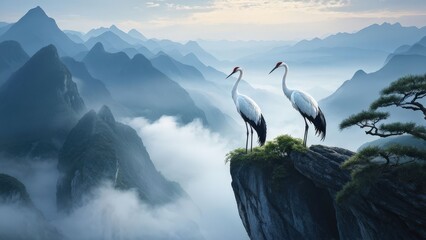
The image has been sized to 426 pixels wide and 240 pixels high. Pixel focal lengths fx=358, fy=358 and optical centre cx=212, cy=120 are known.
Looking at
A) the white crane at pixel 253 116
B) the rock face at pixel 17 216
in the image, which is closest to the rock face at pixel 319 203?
the white crane at pixel 253 116

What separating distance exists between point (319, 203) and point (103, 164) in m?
130

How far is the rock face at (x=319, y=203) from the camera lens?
14531 mm

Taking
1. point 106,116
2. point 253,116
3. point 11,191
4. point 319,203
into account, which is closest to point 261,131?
point 253,116

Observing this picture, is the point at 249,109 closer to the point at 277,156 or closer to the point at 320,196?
the point at 277,156

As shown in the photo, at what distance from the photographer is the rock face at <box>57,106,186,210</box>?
5487 inches

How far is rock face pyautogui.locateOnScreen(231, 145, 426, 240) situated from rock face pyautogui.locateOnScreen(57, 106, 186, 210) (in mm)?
123363

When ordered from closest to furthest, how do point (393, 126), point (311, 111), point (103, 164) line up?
point (393, 126) → point (311, 111) → point (103, 164)

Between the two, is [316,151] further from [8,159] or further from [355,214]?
[8,159]

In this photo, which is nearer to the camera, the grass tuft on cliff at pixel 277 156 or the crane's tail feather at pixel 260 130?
the grass tuft on cliff at pixel 277 156

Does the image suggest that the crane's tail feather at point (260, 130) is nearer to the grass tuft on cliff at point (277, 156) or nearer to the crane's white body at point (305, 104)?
the grass tuft on cliff at point (277, 156)

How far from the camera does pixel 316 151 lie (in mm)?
19781

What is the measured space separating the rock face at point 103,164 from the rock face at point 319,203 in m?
123

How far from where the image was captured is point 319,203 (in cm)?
2034

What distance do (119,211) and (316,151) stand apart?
144887 mm
